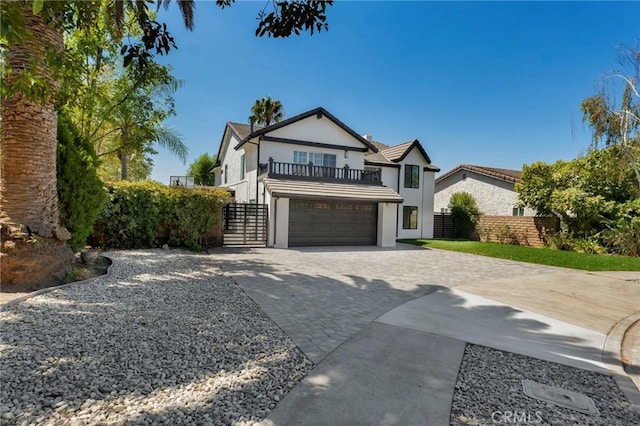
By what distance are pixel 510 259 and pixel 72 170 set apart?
1667 cm

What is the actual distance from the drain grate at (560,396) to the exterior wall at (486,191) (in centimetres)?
2210

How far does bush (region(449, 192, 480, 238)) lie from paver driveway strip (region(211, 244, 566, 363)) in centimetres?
1118

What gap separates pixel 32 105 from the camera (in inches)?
250

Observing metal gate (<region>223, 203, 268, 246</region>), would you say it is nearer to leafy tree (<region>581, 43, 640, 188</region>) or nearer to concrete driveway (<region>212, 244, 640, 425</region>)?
concrete driveway (<region>212, 244, 640, 425</region>)

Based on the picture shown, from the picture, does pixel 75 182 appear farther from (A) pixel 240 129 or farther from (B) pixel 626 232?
(B) pixel 626 232

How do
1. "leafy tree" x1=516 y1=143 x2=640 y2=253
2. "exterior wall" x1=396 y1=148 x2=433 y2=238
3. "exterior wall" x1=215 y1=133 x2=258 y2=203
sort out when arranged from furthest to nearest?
"exterior wall" x1=396 y1=148 x2=433 y2=238 → "exterior wall" x1=215 y1=133 x2=258 y2=203 → "leafy tree" x1=516 y1=143 x2=640 y2=253

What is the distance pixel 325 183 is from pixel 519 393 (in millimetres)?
16230

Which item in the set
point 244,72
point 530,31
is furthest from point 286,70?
point 530,31

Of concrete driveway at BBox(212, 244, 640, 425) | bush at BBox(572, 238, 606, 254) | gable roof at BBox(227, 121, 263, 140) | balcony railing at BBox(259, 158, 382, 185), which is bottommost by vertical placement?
concrete driveway at BBox(212, 244, 640, 425)

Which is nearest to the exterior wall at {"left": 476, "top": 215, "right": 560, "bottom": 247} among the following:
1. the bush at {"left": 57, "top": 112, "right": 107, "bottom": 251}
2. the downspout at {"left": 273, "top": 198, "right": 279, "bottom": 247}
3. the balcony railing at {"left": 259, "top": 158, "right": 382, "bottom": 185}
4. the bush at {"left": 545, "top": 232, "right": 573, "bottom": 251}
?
the bush at {"left": 545, "top": 232, "right": 573, "bottom": 251}

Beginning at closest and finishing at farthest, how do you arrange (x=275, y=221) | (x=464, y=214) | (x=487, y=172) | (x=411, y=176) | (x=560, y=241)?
(x=275, y=221) → (x=560, y=241) → (x=411, y=176) → (x=464, y=214) → (x=487, y=172)

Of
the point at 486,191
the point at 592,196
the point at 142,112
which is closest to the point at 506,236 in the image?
the point at 592,196

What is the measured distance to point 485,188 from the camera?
26172mm

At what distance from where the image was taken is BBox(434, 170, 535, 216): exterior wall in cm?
2425
